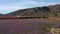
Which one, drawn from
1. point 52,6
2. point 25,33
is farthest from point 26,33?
point 52,6

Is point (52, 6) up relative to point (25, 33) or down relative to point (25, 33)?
down

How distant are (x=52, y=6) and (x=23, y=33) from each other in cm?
17178

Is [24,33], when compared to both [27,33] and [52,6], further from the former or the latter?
[52,6]

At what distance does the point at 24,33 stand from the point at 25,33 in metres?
0.04

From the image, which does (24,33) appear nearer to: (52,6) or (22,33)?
(22,33)

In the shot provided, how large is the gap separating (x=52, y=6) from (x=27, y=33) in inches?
6759

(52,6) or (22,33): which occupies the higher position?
(22,33)

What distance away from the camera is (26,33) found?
10602mm

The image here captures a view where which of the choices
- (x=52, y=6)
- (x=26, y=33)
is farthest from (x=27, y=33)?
(x=52, y=6)

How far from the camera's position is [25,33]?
10.6m

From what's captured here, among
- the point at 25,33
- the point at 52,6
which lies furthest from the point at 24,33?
the point at 52,6

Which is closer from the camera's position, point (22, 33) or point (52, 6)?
point (22, 33)

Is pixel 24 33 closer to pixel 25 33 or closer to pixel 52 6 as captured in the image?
pixel 25 33

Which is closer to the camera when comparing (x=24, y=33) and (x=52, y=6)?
(x=24, y=33)
